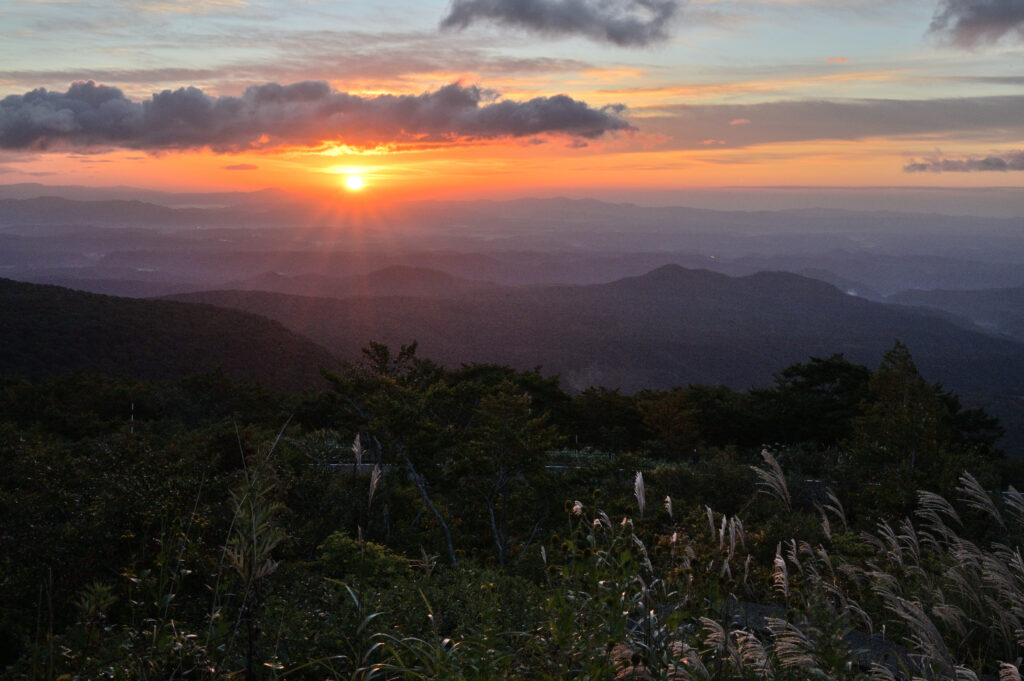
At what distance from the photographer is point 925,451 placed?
14.3 metres

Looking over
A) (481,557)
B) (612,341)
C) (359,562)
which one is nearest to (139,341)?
(481,557)

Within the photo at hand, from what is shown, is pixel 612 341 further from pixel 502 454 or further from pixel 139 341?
pixel 502 454

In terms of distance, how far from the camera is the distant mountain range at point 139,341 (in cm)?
6228

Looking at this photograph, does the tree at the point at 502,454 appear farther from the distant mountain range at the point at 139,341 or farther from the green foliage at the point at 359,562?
the distant mountain range at the point at 139,341

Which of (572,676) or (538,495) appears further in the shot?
(538,495)

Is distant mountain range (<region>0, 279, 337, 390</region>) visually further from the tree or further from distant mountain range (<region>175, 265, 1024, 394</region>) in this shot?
the tree

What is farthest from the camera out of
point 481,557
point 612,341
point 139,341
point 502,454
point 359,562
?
point 612,341

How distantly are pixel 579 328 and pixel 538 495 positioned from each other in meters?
163

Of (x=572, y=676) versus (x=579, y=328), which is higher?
(x=572, y=676)

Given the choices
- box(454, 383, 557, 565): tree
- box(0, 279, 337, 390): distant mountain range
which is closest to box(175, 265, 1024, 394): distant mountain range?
box(0, 279, 337, 390): distant mountain range

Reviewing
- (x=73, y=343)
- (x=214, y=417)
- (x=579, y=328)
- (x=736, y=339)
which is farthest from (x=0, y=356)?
(x=736, y=339)

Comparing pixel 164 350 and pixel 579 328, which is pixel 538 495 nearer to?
pixel 164 350

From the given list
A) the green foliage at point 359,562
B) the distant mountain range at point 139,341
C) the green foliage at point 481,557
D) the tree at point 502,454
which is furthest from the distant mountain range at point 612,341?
the green foliage at point 359,562

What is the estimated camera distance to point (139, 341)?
71.2 m
